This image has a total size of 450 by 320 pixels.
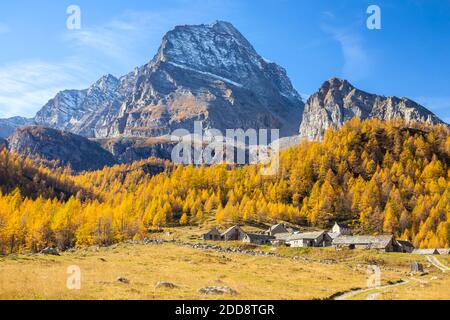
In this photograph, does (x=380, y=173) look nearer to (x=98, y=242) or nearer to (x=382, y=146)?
(x=382, y=146)

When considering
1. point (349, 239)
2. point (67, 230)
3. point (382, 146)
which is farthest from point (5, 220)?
point (382, 146)

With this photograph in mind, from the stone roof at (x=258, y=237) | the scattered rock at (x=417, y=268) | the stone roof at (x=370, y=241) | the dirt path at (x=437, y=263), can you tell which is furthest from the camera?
the stone roof at (x=258, y=237)

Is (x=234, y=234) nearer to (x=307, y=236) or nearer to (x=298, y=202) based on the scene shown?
(x=307, y=236)

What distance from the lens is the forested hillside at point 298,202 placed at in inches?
4619

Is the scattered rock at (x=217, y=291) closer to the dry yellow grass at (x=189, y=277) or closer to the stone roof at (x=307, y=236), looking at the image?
the dry yellow grass at (x=189, y=277)

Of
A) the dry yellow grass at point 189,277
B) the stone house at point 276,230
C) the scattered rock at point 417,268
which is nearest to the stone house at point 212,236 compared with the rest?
the stone house at point 276,230

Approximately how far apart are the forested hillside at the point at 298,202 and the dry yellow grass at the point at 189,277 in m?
38.3

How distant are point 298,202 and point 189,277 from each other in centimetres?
12503

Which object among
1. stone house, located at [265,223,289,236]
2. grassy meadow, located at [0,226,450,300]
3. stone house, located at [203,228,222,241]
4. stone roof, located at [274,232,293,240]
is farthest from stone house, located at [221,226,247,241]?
grassy meadow, located at [0,226,450,300]

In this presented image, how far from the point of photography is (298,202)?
167 metres

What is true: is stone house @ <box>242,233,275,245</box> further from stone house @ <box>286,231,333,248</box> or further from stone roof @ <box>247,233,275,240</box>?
stone house @ <box>286,231,333,248</box>

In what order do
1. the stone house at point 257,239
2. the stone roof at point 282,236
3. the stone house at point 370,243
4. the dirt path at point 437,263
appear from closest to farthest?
1. the dirt path at point 437,263
2. the stone house at point 370,243
3. the stone house at point 257,239
4. the stone roof at point 282,236

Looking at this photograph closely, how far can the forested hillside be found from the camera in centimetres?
11731
